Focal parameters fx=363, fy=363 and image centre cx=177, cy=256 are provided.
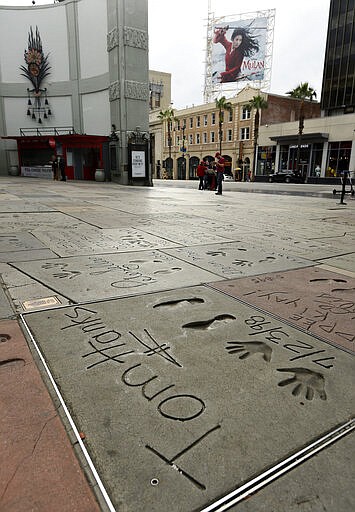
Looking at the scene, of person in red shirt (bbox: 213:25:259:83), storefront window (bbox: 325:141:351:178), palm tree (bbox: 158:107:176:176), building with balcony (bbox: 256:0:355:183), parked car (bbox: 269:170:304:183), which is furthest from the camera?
palm tree (bbox: 158:107:176:176)

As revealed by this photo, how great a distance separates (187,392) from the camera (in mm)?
1959

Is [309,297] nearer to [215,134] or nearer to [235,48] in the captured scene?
[215,134]

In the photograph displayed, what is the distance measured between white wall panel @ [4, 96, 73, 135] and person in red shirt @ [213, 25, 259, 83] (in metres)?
35.4

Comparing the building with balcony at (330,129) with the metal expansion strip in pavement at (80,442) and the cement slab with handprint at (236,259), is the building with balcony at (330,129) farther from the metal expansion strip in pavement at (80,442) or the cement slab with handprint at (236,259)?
the metal expansion strip in pavement at (80,442)

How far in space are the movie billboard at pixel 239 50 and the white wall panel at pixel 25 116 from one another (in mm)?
35348

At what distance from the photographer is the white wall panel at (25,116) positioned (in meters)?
31.4

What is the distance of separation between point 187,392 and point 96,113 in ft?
101

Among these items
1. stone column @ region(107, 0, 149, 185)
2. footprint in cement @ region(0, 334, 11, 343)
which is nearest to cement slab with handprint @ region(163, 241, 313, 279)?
footprint in cement @ region(0, 334, 11, 343)

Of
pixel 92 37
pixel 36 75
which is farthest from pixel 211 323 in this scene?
pixel 36 75

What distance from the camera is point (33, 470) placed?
1447 millimetres

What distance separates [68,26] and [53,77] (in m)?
4.12

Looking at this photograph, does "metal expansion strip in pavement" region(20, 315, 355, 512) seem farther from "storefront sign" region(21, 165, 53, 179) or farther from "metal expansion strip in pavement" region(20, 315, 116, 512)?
"storefront sign" region(21, 165, 53, 179)

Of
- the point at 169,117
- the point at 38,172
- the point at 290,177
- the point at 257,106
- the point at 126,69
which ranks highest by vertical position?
the point at 169,117

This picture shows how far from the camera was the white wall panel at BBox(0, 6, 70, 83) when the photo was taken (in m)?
30.2
